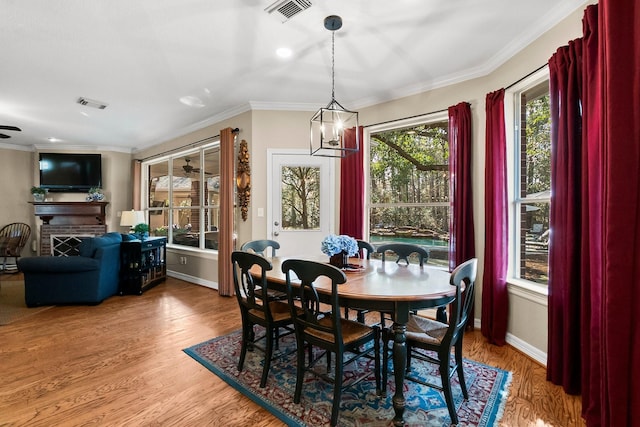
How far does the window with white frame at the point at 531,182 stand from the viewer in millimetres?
2824

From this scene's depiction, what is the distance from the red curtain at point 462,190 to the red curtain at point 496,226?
0.25 meters

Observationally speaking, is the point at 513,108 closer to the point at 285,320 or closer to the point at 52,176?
the point at 285,320

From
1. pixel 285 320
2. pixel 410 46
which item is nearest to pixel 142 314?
pixel 285 320

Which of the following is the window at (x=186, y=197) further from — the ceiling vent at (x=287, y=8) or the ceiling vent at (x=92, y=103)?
the ceiling vent at (x=287, y=8)

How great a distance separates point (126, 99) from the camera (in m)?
4.29

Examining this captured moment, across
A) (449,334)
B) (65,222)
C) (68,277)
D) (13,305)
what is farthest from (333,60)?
(65,222)

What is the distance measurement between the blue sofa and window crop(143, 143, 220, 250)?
1.58 m

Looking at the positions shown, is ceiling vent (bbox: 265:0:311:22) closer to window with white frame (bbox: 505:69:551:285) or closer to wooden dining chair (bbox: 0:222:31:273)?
window with white frame (bbox: 505:69:551:285)

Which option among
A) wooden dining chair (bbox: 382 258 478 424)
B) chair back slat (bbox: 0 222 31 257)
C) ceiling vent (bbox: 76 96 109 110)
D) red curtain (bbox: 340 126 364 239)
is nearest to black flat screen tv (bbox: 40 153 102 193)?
chair back slat (bbox: 0 222 31 257)

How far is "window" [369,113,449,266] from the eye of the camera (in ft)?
12.6

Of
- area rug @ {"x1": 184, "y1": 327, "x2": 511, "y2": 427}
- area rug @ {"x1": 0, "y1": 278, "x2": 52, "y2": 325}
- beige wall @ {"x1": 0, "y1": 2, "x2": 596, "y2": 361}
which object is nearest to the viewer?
area rug @ {"x1": 184, "y1": 327, "x2": 511, "y2": 427}

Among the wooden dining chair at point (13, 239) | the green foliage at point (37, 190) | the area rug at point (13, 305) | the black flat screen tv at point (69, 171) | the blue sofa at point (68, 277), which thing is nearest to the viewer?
the area rug at point (13, 305)

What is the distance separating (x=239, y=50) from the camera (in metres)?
3.02

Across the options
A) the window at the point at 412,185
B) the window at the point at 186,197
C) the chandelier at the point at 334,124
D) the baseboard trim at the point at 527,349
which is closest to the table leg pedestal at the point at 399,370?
the chandelier at the point at 334,124
